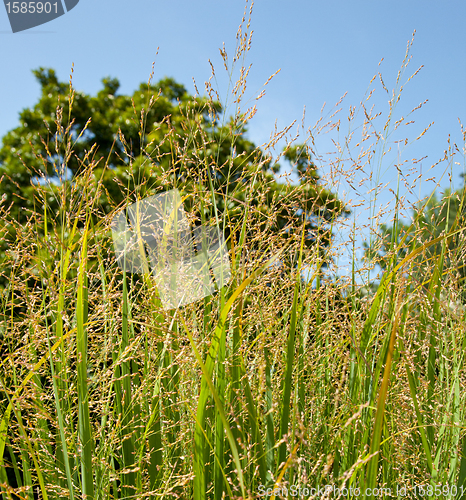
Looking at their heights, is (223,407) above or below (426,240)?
below

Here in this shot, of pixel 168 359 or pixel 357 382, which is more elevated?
pixel 168 359

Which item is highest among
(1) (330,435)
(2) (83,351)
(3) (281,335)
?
(2) (83,351)

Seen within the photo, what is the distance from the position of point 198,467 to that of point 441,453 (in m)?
0.89

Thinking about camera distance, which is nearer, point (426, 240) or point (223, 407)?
point (223, 407)

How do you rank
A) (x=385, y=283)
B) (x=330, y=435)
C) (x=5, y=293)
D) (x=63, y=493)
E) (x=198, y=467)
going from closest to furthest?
(x=198, y=467) < (x=63, y=493) < (x=385, y=283) < (x=330, y=435) < (x=5, y=293)

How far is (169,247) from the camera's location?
4.31 ft

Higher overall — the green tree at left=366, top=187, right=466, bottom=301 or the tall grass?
the green tree at left=366, top=187, right=466, bottom=301

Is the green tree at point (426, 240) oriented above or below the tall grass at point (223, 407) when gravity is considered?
above

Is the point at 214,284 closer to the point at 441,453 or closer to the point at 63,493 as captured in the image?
the point at 63,493

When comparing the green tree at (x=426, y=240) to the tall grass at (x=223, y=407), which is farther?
the green tree at (x=426, y=240)

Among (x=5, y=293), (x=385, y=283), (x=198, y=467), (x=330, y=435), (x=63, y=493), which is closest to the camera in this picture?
(x=198, y=467)

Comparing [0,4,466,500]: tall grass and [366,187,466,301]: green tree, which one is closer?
[0,4,466,500]: tall grass

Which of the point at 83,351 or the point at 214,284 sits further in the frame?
the point at 214,284

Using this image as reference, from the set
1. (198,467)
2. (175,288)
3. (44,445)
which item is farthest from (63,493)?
(175,288)
